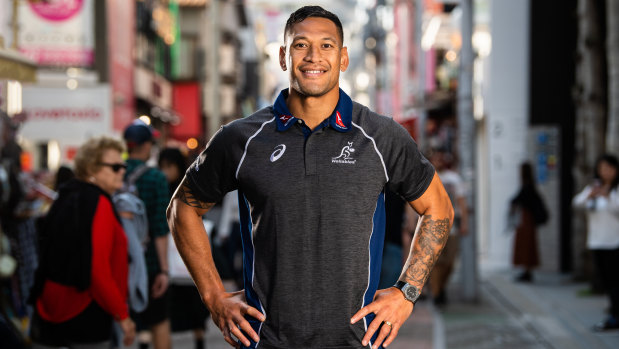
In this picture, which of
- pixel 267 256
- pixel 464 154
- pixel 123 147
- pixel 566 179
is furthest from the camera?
pixel 566 179

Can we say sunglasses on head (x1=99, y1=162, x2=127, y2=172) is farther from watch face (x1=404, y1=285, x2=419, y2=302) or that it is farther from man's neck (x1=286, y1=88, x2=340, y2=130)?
watch face (x1=404, y1=285, x2=419, y2=302)

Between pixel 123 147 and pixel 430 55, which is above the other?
pixel 430 55

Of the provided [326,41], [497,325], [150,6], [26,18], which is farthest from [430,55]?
[326,41]

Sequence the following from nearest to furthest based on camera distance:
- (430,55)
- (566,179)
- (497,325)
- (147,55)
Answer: (497,325) → (566,179) → (430,55) → (147,55)

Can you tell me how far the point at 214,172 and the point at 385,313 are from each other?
33.0 inches

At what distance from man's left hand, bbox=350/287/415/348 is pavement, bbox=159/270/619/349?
607cm

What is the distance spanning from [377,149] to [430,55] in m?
28.9

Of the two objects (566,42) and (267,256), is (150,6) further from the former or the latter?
(267,256)

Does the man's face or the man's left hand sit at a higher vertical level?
the man's face

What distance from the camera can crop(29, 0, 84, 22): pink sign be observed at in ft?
58.5

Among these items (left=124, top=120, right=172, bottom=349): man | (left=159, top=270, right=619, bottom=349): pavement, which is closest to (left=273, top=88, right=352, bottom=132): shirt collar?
(left=124, top=120, right=172, bottom=349): man

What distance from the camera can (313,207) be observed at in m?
3.44

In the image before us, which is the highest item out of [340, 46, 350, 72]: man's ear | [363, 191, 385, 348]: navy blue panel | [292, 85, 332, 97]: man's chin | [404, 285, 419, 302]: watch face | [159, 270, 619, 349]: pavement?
[340, 46, 350, 72]: man's ear

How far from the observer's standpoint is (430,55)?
31938 mm
